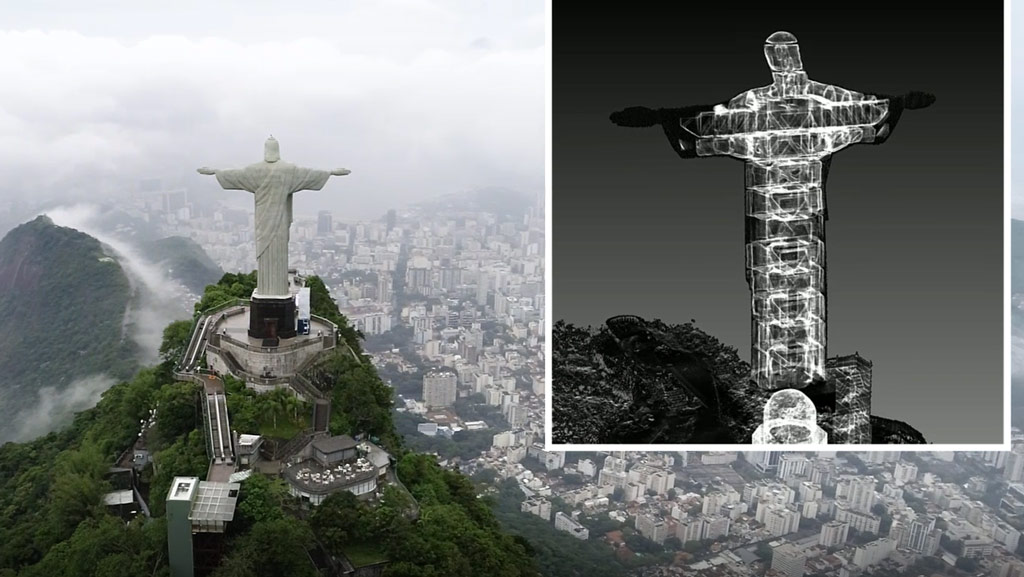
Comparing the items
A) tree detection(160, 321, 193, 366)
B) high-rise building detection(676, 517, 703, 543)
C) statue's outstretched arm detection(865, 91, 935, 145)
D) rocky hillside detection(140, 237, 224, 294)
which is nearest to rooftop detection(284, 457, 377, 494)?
tree detection(160, 321, 193, 366)

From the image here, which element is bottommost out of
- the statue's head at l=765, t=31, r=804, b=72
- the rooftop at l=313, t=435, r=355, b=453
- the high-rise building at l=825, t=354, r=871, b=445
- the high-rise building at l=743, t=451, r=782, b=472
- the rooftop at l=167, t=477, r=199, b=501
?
the high-rise building at l=743, t=451, r=782, b=472

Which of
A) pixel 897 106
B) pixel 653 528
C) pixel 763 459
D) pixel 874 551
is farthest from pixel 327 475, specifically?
pixel 874 551

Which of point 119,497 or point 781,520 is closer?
point 119,497

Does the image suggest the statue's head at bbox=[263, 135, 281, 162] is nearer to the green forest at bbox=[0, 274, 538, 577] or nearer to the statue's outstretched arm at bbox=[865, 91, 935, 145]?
the green forest at bbox=[0, 274, 538, 577]

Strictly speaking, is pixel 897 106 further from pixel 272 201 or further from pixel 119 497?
pixel 119 497

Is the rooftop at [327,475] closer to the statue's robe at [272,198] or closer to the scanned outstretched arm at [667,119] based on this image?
the statue's robe at [272,198]

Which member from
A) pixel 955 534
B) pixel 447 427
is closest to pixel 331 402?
pixel 447 427

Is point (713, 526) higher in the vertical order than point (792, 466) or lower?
lower

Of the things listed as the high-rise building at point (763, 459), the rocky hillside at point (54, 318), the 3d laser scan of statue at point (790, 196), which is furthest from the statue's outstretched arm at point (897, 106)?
the rocky hillside at point (54, 318)
